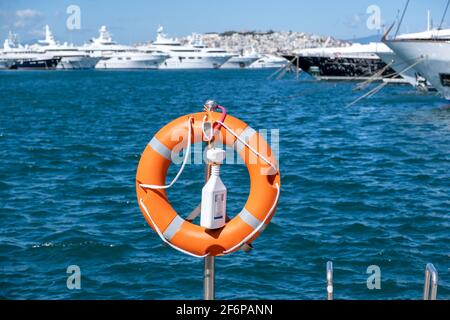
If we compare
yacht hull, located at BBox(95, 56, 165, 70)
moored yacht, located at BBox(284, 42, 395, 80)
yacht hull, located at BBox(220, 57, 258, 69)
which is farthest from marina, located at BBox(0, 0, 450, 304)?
yacht hull, located at BBox(220, 57, 258, 69)

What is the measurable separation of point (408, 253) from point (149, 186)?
6.40 m

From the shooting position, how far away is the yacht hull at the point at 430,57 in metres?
33.6

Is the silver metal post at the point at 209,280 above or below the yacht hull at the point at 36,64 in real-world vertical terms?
below

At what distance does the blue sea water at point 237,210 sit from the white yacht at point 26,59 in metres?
131

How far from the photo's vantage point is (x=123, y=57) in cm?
15638

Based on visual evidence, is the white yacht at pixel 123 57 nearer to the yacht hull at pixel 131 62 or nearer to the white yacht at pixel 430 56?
the yacht hull at pixel 131 62

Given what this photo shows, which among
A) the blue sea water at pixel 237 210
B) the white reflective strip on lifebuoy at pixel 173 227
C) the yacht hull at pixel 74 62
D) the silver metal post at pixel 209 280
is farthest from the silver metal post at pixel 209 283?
the yacht hull at pixel 74 62

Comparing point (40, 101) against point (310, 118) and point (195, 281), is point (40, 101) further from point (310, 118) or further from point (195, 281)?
point (195, 281)

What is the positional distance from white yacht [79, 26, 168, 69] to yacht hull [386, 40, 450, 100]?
4832 inches

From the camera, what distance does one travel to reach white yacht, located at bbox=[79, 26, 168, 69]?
156m

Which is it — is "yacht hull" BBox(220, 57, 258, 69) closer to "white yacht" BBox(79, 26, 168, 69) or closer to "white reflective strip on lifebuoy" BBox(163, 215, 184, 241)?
"white yacht" BBox(79, 26, 168, 69)

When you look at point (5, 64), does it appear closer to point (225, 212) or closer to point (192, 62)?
point (192, 62)

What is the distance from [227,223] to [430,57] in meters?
30.0

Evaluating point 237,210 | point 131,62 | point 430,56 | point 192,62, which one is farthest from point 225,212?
point 192,62
